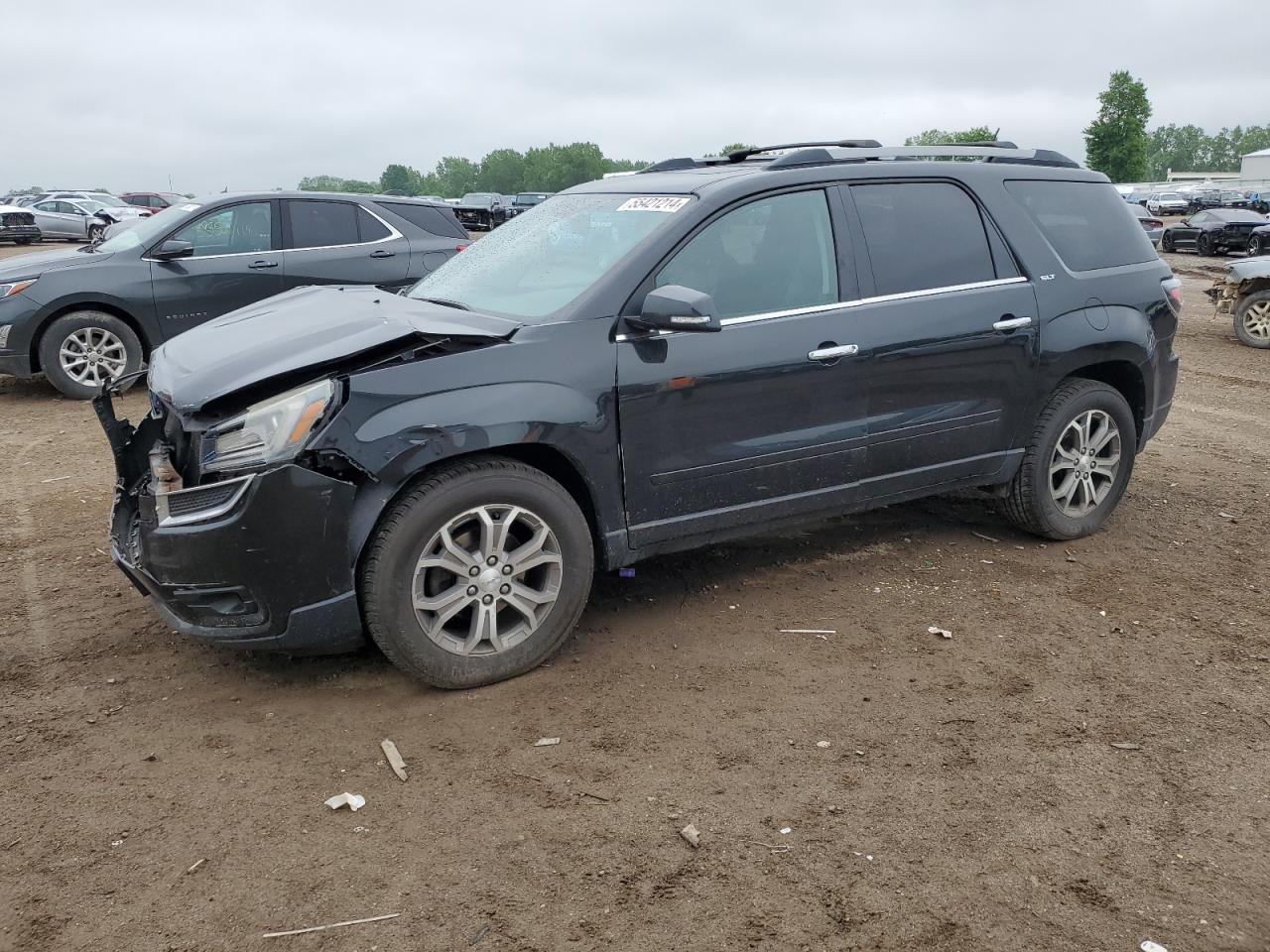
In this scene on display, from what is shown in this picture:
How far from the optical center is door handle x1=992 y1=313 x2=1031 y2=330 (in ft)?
16.2

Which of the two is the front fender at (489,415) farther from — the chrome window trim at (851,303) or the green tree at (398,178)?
the green tree at (398,178)

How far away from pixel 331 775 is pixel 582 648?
120 cm

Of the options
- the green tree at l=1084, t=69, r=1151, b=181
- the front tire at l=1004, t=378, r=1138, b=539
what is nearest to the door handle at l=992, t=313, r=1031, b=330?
the front tire at l=1004, t=378, r=1138, b=539

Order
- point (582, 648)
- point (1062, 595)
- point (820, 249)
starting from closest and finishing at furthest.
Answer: point (582, 648)
point (820, 249)
point (1062, 595)

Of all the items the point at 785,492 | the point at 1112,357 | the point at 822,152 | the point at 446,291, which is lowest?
the point at 785,492

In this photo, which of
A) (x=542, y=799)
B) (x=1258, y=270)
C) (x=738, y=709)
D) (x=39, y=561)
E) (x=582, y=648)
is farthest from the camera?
(x=1258, y=270)

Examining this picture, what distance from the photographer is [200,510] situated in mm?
3578

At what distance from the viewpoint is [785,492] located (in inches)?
177

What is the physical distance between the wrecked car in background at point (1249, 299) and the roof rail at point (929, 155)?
8.91 meters

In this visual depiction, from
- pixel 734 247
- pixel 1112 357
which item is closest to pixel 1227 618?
pixel 1112 357

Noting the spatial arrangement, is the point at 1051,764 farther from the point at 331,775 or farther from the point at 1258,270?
the point at 1258,270

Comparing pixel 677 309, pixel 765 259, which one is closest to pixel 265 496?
pixel 677 309

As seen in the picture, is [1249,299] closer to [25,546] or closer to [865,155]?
[865,155]

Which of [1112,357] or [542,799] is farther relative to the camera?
[1112,357]
